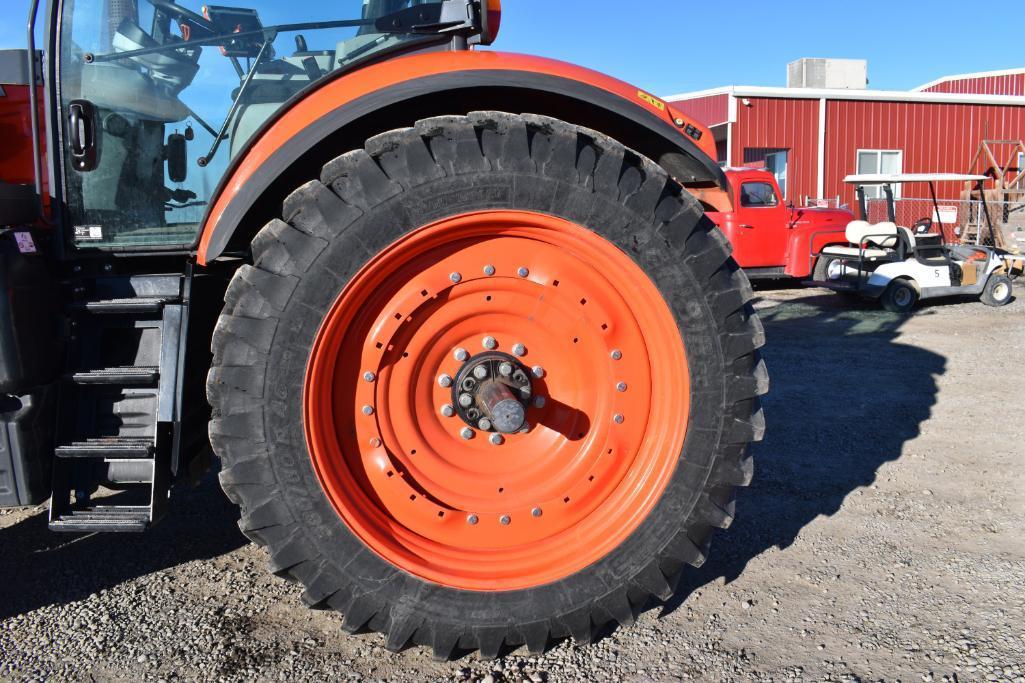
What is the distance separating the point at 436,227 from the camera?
219cm

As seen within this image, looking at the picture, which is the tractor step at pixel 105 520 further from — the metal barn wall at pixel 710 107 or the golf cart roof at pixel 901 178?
the metal barn wall at pixel 710 107

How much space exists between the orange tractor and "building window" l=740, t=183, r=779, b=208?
10.9 m

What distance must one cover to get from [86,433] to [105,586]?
0.74 meters

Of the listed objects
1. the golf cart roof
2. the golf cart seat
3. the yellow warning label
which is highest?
the golf cart roof

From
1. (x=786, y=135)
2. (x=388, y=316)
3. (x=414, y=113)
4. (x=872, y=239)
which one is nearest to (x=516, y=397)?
(x=388, y=316)

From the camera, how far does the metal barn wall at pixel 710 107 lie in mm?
18136

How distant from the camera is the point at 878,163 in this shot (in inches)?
741

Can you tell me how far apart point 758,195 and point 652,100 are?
441 inches

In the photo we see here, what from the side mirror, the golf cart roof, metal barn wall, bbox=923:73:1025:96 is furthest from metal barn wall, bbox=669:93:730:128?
the side mirror

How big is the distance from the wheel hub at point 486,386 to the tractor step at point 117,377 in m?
0.96

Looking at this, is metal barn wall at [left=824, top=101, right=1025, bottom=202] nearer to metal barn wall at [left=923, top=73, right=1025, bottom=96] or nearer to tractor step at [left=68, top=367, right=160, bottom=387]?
metal barn wall at [left=923, top=73, right=1025, bottom=96]

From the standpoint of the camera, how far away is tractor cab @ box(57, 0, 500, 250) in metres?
2.51

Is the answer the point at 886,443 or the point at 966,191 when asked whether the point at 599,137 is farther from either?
the point at 966,191

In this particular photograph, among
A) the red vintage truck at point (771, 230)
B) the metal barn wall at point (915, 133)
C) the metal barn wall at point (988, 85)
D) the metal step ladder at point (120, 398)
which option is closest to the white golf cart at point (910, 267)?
the red vintage truck at point (771, 230)
